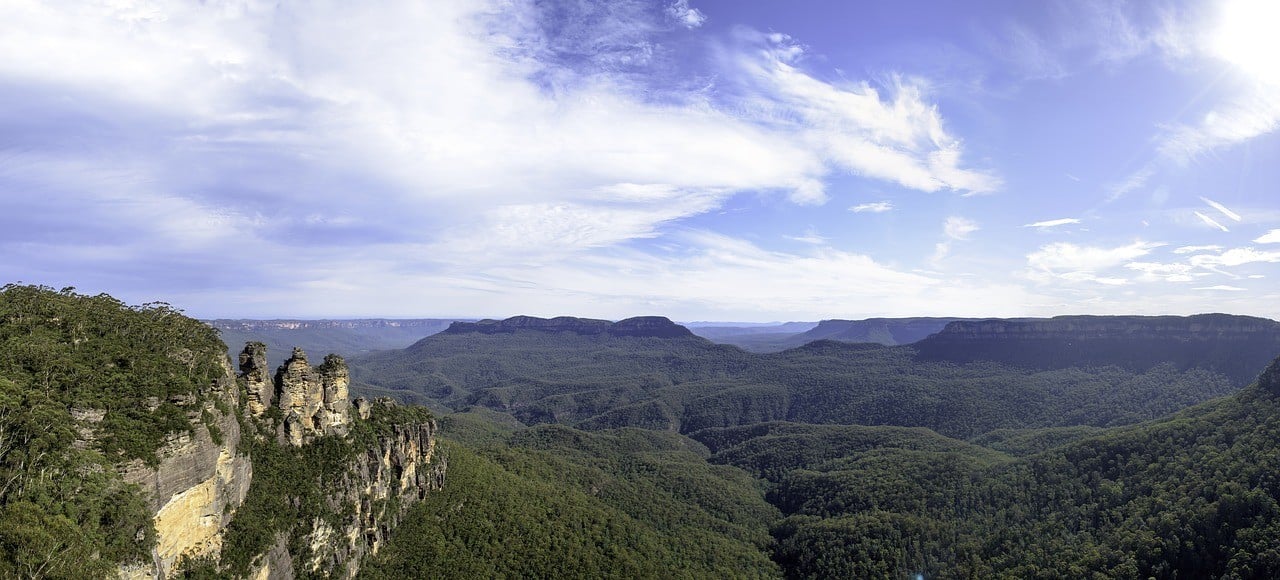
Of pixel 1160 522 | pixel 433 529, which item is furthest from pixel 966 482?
pixel 433 529

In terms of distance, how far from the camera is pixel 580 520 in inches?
2921

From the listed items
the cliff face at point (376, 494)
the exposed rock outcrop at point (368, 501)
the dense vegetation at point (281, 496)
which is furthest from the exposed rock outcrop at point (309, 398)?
the cliff face at point (376, 494)

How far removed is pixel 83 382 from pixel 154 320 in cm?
1434

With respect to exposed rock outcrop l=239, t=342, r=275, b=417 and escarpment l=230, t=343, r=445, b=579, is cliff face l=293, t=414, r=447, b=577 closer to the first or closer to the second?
escarpment l=230, t=343, r=445, b=579

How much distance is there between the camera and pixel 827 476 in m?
127

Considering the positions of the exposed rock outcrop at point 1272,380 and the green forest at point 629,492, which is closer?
the green forest at point 629,492

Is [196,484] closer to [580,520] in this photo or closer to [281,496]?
[281,496]

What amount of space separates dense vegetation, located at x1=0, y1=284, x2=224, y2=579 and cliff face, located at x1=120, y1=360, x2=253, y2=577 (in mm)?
953

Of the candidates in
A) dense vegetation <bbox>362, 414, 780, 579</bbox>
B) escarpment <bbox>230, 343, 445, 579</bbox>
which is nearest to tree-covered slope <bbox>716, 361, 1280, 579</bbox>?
dense vegetation <bbox>362, 414, 780, 579</bbox>

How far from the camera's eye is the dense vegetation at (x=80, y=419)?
2392cm

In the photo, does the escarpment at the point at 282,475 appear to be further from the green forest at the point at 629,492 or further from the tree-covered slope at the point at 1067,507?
the tree-covered slope at the point at 1067,507

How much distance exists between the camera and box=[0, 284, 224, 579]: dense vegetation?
2392 centimetres

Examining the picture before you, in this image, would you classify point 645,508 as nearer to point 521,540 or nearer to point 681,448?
point 521,540

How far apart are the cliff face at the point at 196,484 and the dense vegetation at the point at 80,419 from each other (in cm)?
95
